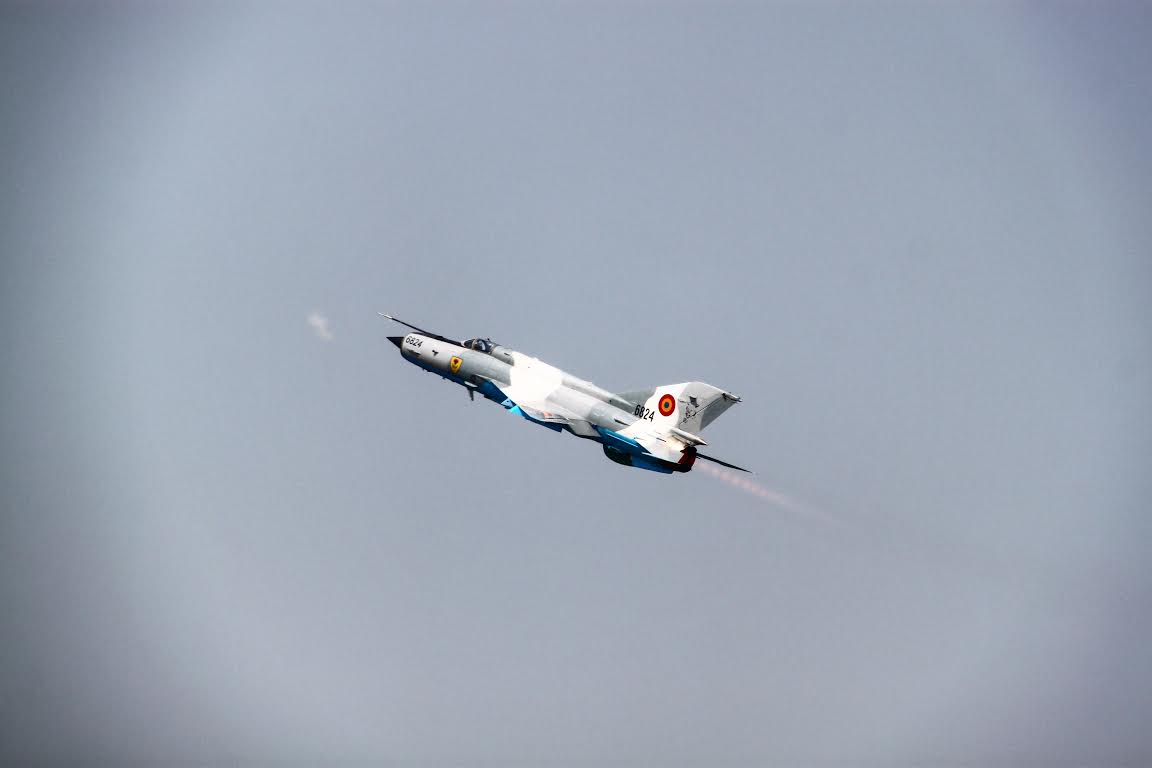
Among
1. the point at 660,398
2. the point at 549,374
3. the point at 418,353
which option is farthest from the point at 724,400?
the point at 418,353

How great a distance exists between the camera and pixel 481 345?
82562 mm

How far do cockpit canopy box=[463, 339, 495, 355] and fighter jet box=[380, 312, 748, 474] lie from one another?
0.65 meters

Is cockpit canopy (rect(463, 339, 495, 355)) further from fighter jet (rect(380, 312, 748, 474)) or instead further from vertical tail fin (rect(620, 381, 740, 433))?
vertical tail fin (rect(620, 381, 740, 433))

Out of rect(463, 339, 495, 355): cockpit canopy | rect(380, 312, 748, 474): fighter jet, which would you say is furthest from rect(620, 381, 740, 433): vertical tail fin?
rect(463, 339, 495, 355): cockpit canopy

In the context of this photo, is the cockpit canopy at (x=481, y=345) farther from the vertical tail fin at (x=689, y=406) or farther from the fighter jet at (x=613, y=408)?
the vertical tail fin at (x=689, y=406)

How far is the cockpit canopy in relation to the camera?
270 ft

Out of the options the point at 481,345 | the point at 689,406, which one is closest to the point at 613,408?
the point at 689,406

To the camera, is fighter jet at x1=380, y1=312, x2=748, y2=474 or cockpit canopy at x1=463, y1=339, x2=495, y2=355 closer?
fighter jet at x1=380, y1=312, x2=748, y2=474

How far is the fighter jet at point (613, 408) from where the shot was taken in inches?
2936

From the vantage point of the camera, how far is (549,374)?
259ft

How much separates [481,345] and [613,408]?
33.5ft

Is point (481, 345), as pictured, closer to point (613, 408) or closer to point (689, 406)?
point (613, 408)

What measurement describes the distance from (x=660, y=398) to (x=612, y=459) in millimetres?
4219

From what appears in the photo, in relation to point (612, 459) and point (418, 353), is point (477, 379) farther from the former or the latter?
point (612, 459)
